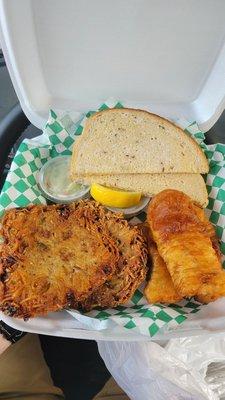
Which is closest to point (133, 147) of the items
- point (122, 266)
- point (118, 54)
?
point (118, 54)

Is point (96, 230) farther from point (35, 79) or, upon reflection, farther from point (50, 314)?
point (35, 79)

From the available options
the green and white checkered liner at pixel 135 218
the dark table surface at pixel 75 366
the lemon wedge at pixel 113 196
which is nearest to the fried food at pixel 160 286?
the green and white checkered liner at pixel 135 218

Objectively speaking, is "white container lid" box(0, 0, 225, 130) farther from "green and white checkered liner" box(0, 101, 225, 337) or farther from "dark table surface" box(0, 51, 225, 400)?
"dark table surface" box(0, 51, 225, 400)

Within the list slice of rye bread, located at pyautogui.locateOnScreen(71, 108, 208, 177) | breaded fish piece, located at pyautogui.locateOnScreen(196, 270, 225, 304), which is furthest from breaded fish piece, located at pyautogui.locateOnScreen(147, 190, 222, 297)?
slice of rye bread, located at pyautogui.locateOnScreen(71, 108, 208, 177)

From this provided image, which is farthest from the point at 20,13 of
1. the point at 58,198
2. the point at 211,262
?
the point at 211,262

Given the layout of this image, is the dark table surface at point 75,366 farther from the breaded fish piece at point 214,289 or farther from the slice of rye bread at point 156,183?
the breaded fish piece at point 214,289

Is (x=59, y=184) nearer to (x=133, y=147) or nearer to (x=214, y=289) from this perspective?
(x=133, y=147)
